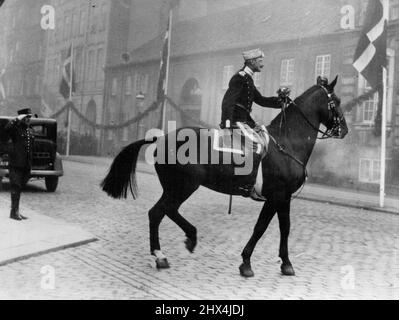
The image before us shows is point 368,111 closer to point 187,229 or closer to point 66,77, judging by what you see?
point 66,77

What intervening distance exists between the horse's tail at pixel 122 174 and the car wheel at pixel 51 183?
24.7 feet

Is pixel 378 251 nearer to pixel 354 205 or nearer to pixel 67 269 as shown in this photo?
pixel 67 269

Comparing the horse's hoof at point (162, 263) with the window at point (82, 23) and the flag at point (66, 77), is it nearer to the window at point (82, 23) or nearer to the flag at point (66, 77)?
the window at point (82, 23)

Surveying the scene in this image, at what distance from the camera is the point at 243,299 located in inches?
170

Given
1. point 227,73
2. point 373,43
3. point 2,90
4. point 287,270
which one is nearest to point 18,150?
point 287,270

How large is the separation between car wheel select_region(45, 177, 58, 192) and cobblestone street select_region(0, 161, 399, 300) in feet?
6.45

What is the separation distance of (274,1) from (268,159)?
16831 mm

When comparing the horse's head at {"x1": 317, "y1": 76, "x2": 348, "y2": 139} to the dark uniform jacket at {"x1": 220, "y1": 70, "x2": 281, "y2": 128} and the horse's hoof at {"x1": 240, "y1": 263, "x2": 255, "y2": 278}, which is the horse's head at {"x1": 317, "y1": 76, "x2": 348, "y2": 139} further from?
the horse's hoof at {"x1": 240, "y1": 263, "x2": 255, "y2": 278}

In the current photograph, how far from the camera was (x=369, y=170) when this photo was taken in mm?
17281

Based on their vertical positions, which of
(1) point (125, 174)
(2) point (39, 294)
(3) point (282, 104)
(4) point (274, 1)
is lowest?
(2) point (39, 294)

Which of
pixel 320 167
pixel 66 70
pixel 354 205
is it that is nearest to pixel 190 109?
pixel 66 70

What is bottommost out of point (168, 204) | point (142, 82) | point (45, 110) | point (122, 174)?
point (168, 204)

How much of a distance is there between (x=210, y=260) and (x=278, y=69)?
50.6 feet

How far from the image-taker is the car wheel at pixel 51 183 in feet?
41.8
